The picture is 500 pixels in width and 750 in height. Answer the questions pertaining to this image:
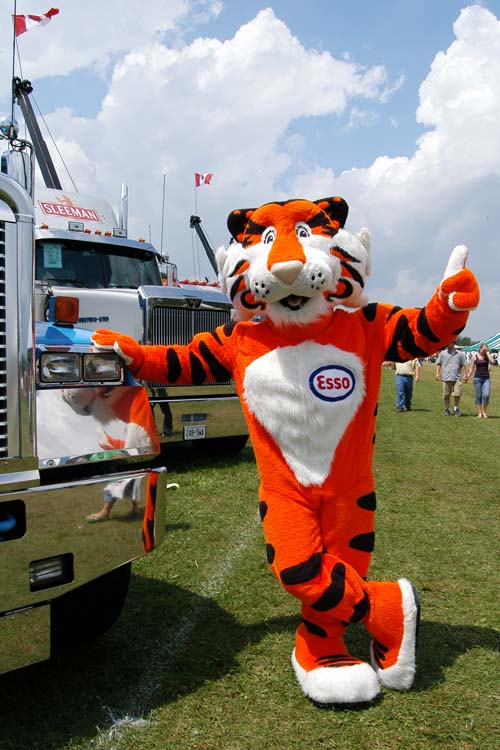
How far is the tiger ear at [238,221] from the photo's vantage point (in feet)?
9.32

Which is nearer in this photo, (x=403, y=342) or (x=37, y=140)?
(x=403, y=342)

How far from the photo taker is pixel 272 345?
2645 mm

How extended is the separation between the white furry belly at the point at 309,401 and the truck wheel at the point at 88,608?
3.17 feet

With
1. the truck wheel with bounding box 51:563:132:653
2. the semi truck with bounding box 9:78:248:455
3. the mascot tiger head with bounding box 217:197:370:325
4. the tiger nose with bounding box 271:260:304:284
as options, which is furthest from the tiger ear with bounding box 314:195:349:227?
the semi truck with bounding box 9:78:248:455

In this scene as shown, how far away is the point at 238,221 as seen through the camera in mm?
2854

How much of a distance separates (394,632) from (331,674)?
1.03 ft

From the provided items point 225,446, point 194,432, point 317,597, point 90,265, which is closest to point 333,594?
point 317,597

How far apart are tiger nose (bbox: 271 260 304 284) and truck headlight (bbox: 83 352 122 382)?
756 mm

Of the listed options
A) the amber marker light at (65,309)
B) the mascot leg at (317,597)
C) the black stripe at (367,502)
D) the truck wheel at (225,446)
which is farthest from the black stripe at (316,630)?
the truck wheel at (225,446)

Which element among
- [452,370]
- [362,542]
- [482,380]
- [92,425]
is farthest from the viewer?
[482,380]

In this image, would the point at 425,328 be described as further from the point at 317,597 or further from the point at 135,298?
the point at 135,298

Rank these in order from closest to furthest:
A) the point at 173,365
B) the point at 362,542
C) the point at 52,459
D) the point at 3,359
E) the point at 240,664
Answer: the point at 3,359 → the point at 52,459 → the point at 362,542 → the point at 240,664 → the point at 173,365

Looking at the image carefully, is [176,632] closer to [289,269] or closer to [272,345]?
[272,345]

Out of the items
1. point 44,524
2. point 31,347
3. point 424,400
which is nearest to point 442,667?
point 44,524
